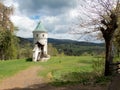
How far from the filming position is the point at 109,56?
82.8ft

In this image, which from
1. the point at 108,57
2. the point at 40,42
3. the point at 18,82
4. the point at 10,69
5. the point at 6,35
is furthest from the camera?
the point at 6,35

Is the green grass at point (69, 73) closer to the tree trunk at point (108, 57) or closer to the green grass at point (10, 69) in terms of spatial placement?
the tree trunk at point (108, 57)

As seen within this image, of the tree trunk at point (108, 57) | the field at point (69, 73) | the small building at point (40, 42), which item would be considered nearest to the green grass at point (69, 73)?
the field at point (69, 73)

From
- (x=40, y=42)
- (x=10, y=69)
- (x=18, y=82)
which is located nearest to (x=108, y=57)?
(x=18, y=82)

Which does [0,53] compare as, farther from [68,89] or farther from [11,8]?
[68,89]

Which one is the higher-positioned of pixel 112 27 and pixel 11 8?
pixel 11 8

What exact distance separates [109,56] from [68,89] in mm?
6045

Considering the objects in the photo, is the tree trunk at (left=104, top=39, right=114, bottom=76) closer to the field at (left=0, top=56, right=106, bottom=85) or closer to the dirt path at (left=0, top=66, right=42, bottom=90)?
the field at (left=0, top=56, right=106, bottom=85)

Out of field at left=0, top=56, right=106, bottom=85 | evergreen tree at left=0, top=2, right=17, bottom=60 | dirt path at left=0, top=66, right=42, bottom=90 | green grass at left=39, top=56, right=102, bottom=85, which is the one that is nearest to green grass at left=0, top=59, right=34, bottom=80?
field at left=0, top=56, right=106, bottom=85

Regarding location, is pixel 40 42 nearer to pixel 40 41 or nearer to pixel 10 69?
pixel 40 41

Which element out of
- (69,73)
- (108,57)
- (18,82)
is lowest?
(18,82)

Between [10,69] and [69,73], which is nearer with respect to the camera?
[69,73]

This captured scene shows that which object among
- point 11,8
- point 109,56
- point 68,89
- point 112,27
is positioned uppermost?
point 11,8

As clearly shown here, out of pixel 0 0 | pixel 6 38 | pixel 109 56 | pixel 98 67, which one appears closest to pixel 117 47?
pixel 98 67
